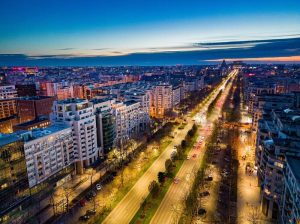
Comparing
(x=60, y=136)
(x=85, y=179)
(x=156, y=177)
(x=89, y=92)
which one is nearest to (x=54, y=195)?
(x=85, y=179)

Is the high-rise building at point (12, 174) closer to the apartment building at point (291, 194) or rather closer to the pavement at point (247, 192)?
the pavement at point (247, 192)

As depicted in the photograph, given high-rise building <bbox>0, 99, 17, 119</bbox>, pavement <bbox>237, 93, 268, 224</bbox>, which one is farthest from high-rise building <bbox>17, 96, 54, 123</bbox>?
pavement <bbox>237, 93, 268, 224</bbox>

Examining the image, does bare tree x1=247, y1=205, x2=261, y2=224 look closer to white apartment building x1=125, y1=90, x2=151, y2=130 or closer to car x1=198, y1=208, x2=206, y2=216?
car x1=198, y1=208, x2=206, y2=216

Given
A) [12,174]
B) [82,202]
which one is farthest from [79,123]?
[82,202]

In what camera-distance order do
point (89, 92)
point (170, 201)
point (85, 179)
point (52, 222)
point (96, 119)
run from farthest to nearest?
point (89, 92), point (96, 119), point (85, 179), point (170, 201), point (52, 222)

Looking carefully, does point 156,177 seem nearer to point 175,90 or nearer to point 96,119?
point 96,119

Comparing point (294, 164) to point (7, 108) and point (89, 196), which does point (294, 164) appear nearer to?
point (89, 196)
